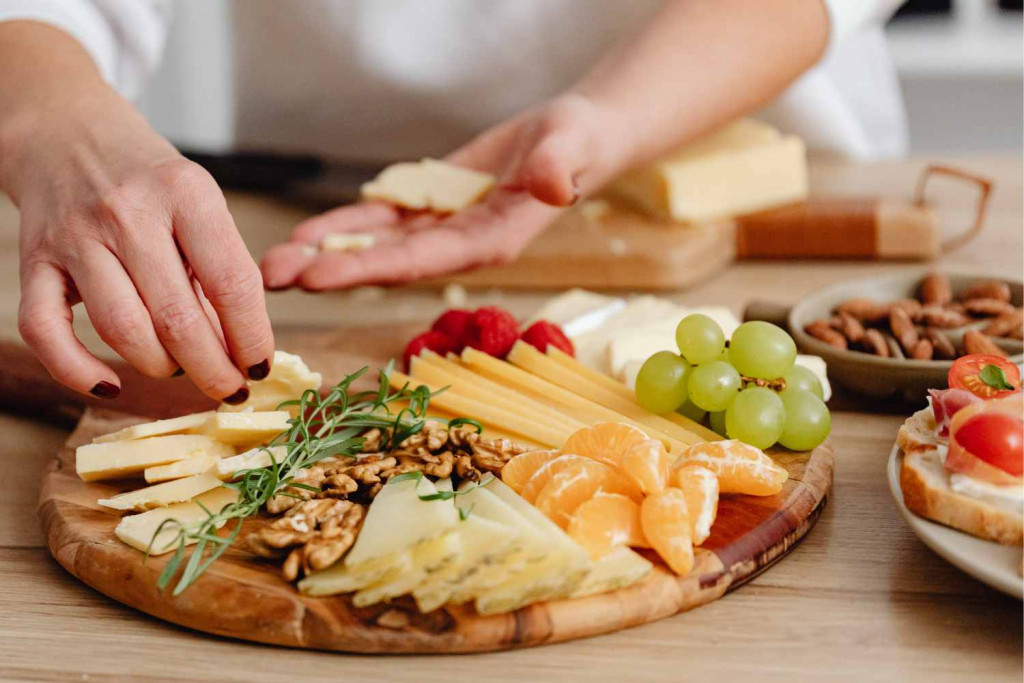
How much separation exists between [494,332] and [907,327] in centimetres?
57

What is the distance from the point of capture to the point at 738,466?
1.09m

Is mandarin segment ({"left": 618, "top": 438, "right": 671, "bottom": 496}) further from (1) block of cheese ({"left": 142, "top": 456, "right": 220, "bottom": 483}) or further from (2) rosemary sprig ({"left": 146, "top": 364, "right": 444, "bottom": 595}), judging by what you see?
(1) block of cheese ({"left": 142, "top": 456, "right": 220, "bottom": 483})

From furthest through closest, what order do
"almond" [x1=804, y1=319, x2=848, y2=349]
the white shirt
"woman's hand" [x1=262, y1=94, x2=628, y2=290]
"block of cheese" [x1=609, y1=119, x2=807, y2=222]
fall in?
the white shirt
"block of cheese" [x1=609, y1=119, x2=807, y2=222]
"woman's hand" [x1=262, y1=94, x2=628, y2=290]
"almond" [x1=804, y1=319, x2=848, y2=349]

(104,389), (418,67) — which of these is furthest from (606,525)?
(418,67)

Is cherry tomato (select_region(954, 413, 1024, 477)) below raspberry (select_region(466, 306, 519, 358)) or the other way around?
the other way around

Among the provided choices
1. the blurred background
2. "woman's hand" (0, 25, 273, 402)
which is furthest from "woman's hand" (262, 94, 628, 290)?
the blurred background

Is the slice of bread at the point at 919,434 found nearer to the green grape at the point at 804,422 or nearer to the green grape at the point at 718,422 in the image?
the green grape at the point at 804,422

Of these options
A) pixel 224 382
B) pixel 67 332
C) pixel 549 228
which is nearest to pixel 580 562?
pixel 224 382

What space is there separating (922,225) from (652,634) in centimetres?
138

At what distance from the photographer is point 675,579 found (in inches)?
39.3

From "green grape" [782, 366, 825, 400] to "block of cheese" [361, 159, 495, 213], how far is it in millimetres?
811

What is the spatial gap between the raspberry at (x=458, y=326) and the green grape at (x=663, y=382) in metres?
Answer: 0.33

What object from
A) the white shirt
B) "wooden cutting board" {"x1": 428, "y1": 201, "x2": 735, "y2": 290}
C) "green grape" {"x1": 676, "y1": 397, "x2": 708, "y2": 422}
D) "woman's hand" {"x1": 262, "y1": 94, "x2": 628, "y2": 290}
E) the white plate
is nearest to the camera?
the white plate

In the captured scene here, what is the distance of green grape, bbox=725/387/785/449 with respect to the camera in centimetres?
120
